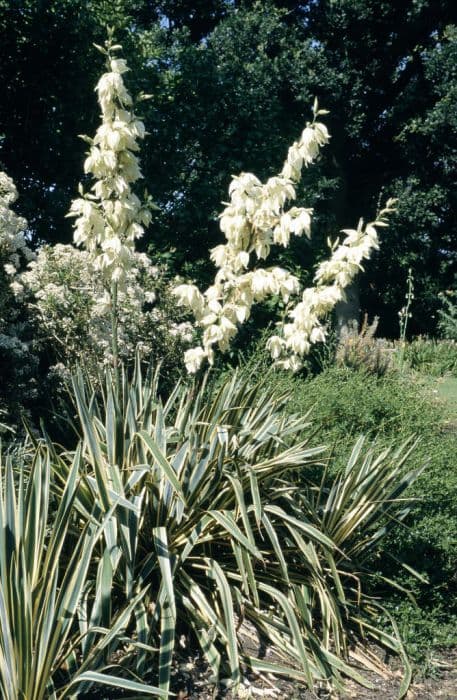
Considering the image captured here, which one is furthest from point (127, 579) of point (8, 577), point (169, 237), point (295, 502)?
point (169, 237)

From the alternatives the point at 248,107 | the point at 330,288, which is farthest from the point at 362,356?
the point at 330,288

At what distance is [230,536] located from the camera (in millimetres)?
3238

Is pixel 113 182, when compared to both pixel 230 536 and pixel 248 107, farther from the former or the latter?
pixel 248 107

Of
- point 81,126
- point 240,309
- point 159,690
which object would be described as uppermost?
point 81,126

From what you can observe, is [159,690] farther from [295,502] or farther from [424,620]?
[424,620]

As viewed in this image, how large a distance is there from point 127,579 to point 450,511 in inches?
97.2

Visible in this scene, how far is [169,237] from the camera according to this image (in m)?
9.29

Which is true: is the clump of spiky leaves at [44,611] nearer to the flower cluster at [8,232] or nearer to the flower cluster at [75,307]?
the flower cluster at [8,232]

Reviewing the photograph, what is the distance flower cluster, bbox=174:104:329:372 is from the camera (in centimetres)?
376

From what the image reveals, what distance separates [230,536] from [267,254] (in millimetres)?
1486

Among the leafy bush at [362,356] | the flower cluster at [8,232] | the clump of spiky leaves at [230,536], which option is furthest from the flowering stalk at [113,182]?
the leafy bush at [362,356]

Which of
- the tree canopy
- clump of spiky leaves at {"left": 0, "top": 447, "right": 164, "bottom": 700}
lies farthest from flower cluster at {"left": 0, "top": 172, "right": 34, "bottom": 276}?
clump of spiky leaves at {"left": 0, "top": 447, "right": 164, "bottom": 700}

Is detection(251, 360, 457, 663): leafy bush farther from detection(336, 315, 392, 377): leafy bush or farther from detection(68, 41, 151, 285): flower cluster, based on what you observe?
detection(68, 41, 151, 285): flower cluster

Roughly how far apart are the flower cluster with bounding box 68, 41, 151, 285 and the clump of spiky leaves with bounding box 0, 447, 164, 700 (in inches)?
50.3
